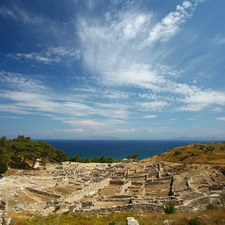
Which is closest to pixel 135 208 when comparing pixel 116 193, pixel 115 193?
pixel 116 193

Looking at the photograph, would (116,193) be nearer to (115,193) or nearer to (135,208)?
(115,193)

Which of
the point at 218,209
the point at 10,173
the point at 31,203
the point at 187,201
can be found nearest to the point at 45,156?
the point at 10,173

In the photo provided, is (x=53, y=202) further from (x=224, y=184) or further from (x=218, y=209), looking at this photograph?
(x=224, y=184)

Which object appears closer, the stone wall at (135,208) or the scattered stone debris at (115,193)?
the stone wall at (135,208)

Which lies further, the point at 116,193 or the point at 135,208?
the point at 116,193

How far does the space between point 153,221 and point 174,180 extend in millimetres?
17978

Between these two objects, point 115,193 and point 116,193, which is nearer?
point 116,193

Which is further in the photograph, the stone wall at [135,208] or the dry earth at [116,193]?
the dry earth at [116,193]

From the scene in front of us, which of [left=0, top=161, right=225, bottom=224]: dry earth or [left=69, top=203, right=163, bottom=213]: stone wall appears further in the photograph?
[left=0, top=161, right=225, bottom=224]: dry earth

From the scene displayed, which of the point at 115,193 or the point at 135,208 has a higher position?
the point at 135,208

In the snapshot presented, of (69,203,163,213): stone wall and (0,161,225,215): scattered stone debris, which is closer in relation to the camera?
(69,203,163,213): stone wall

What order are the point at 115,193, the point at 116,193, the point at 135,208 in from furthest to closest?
the point at 115,193, the point at 116,193, the point at 135,208

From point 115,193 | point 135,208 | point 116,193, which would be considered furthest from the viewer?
point 115,193

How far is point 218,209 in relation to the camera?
586 inches
